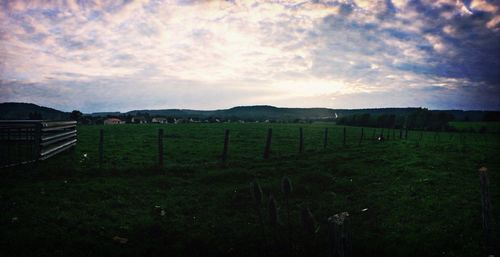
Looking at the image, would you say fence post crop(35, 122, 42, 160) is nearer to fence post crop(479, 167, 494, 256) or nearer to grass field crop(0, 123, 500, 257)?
grass field crop(0, 123, 500, 257)

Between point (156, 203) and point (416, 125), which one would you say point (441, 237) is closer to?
point (156, 203)

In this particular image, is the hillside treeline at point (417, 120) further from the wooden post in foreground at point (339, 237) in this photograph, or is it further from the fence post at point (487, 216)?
the wooden post in foreground at point (339, 237)

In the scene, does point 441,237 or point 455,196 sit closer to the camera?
point 441,237

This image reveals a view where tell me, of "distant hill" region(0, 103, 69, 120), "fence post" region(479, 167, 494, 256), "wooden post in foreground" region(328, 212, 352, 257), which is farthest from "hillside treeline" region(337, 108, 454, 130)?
"distant hill" region(0, 103, 69, 120)

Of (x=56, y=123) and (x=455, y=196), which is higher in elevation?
(x=56, y=123)

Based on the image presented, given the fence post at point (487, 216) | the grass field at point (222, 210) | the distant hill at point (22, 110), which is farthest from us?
the distant hill at point (22, 110)

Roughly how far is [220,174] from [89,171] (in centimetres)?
623

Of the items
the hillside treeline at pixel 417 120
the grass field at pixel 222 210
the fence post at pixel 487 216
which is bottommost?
the grass field at pixel 222 210

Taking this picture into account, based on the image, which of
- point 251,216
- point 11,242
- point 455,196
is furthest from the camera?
point 455,196

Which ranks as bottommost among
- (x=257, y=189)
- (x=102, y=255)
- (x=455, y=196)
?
(x=102, y=255)

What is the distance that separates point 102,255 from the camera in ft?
23.0

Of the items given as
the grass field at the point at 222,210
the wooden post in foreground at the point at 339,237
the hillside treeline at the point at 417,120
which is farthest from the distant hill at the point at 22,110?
the wooden post in foreground at the point at 339,237

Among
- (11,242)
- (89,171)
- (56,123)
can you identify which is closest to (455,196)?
(11,242)

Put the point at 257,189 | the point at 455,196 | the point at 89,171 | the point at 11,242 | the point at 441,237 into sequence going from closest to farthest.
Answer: the point at 257,189
the point at 11,242
the point at 441,237
the point at 455,196
the point at 89,171
